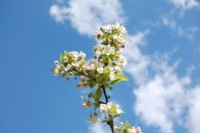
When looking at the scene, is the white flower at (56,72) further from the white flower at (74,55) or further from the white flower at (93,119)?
the white flower at (93,119)

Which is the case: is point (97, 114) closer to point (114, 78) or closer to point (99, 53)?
point (114, 78)

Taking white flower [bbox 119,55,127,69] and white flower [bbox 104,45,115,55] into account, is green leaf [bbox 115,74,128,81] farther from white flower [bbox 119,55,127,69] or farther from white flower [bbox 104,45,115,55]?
white flower [bbox 104,45,115,55]

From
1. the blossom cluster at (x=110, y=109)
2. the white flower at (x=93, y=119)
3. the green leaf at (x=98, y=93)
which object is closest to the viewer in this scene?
the blossom cluster at (x=110, y=109)

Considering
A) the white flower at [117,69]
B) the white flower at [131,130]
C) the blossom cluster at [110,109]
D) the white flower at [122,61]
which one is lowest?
the white flower at [131,130]

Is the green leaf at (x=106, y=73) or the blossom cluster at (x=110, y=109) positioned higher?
the green leaf at (x=106, y=73)

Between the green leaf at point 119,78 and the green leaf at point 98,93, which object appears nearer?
the green leaf at point 98,93

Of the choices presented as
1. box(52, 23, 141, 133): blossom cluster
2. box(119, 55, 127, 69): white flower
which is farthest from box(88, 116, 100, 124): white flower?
box(119, 55, 127, 69): white flower

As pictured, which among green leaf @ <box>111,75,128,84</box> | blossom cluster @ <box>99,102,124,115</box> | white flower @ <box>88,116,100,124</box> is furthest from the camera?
green leaf @ <box>111,75,128,84</box>

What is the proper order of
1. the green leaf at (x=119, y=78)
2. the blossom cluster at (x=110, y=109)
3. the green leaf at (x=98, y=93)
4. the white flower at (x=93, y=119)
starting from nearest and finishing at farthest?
the blossom cluster at (x=110, y=109)
the green leaf at (x=98, y=93)
the white flower at (x=93, y=119)
the green leaf at (x=119, y=78)

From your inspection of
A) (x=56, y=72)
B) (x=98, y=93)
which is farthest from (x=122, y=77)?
(x=56, y=72)

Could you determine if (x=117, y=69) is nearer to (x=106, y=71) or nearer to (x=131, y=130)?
(x=106, y=71)

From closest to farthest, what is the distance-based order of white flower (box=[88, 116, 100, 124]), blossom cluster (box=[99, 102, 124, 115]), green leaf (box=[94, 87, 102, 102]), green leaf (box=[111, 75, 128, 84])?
blossom cluster (box=[99, 102, 124, 115])
green leaf (box=[94, 87, 102, 102])
white flower (box=[88, 116, 100, 124])
green leaf (box=[111, 75, 128, 84])

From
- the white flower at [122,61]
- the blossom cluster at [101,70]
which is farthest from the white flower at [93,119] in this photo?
the white flower at [122,61]
